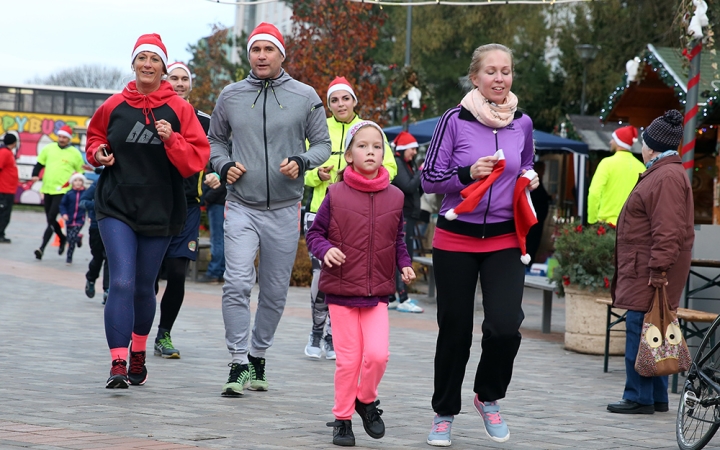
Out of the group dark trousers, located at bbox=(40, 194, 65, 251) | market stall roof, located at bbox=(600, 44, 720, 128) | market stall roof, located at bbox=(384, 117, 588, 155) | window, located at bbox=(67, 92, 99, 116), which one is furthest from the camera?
window, located at bbox=(67, 92, 99, 116)

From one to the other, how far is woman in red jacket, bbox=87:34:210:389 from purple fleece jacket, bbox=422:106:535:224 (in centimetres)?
169

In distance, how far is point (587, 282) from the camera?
9.90m

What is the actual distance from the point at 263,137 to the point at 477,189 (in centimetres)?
189

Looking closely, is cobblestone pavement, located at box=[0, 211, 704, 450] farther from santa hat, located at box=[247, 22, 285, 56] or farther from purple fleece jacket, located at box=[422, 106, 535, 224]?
santa hat, located at box=[247, 22, 285, 56]

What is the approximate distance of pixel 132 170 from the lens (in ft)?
20.9

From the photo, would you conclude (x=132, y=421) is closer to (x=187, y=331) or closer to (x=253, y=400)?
(x=253, y=400)

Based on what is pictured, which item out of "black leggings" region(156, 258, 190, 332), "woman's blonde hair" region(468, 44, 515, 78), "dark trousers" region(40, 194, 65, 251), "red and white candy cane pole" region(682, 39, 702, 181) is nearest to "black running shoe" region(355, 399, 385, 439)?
"woman's blonde hair" region(468, 44, 515, 78)

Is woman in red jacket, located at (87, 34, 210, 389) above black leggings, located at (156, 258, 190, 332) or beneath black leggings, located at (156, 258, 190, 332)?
above

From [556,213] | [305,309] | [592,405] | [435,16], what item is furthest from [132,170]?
[435,16]

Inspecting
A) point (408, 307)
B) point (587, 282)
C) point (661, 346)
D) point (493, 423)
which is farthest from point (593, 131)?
point (493, 423)

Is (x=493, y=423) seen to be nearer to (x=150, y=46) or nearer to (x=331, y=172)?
(x=150, y=46)

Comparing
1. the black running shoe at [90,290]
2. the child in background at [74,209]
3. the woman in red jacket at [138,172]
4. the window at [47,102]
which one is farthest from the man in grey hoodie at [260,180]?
the window at [47,102]

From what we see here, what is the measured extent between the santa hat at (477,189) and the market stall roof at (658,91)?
7.12 metres

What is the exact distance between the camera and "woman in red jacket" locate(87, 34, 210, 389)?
247 inches
